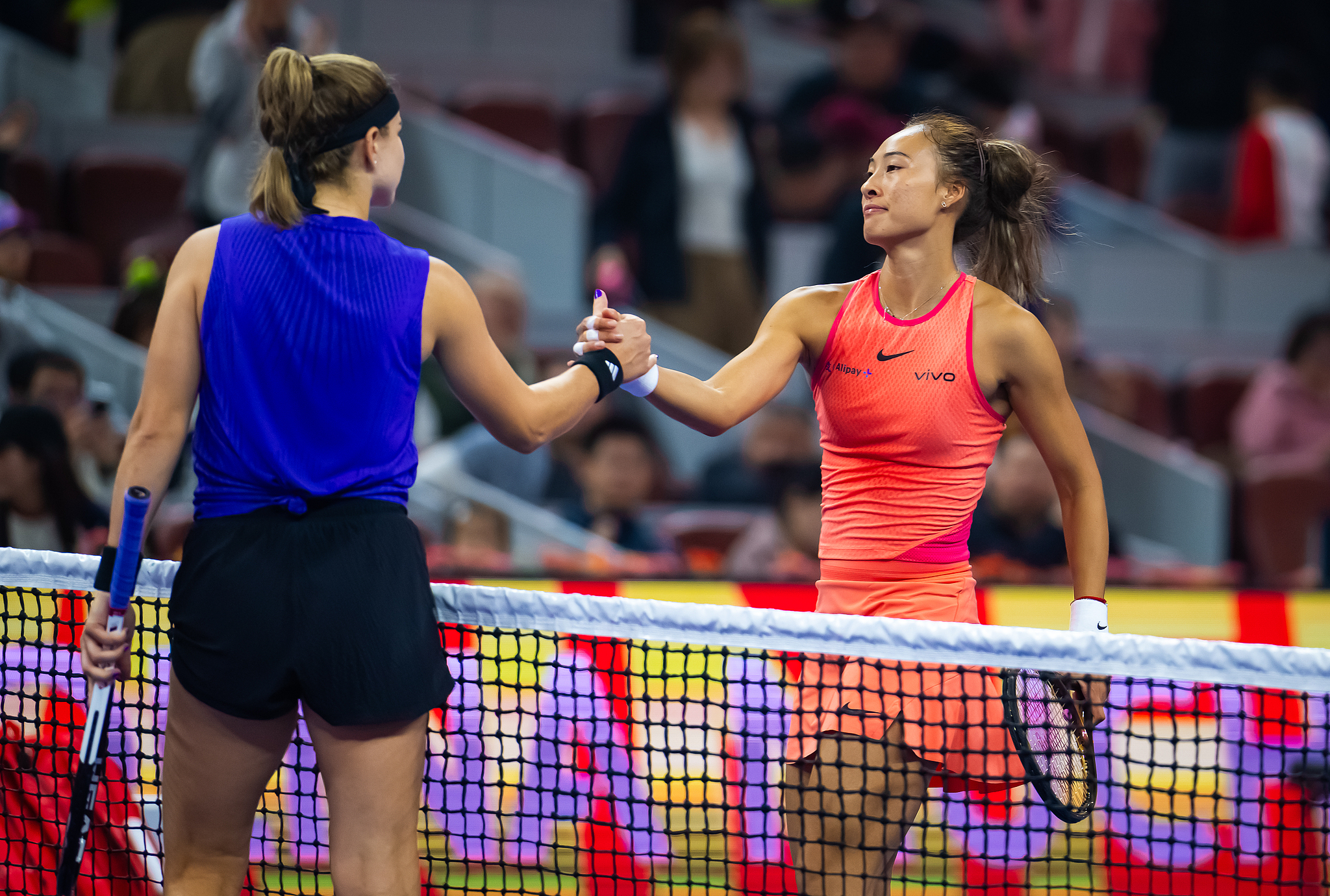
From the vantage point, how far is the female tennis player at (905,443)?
8.66 feet

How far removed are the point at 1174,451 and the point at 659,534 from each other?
10.4 ft

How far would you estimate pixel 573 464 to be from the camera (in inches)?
263

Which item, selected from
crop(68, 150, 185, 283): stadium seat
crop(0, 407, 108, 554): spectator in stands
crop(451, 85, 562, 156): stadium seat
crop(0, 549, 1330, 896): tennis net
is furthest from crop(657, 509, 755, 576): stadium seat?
crop(451, 85, 562, 156): stadium seat

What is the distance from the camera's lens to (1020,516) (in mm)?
5832

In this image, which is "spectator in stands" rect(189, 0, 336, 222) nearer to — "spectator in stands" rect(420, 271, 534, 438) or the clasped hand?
"spectator in stands" rect(420, 271, 534, 438)

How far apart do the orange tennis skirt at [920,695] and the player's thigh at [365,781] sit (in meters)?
0.72

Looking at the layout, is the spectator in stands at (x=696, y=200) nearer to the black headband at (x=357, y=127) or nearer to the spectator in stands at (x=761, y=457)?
the spectator in stands at (x=761, y=457)

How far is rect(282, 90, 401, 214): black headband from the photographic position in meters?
2.34

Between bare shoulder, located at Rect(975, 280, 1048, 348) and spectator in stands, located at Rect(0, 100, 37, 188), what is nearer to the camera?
bare shoulder, located at Rect(975, 280, 1048, 348)

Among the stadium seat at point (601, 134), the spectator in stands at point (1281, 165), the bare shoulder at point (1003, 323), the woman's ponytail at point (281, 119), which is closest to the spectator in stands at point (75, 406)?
the woman's ponytail at point (281, 119)

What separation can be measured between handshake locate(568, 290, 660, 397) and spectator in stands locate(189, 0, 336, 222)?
14.3ft

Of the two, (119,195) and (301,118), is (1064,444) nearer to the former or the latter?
(301,118)

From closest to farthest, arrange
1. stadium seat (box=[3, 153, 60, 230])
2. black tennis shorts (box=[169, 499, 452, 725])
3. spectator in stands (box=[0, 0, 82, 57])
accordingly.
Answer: black tennis shorts (box=[169, 499, 452, 725]) → stadium seat (box=[3, 153, 60, 230]) → spectator in stands (box=[0, 0, 82, 57])

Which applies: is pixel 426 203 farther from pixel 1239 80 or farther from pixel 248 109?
pixel 1239 80
